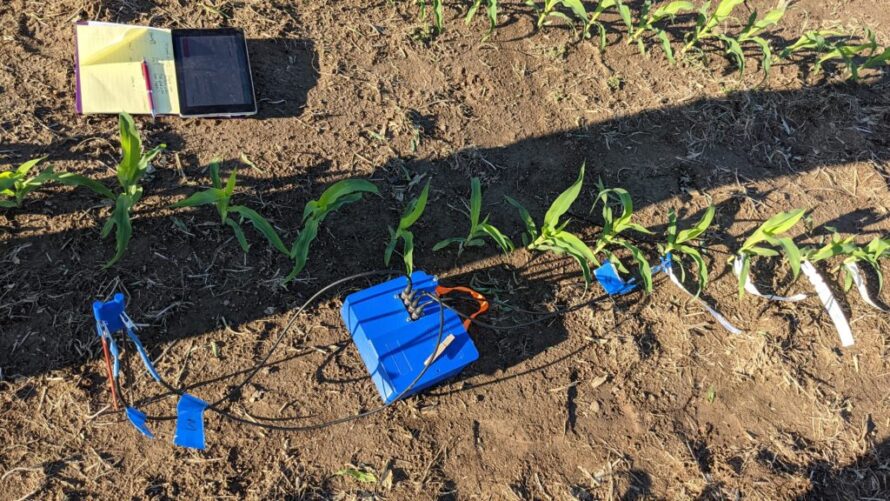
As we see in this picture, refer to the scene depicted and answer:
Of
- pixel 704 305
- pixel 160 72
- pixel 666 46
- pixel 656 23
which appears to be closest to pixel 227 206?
pixel 160 72

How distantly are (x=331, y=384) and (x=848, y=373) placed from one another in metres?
2.06

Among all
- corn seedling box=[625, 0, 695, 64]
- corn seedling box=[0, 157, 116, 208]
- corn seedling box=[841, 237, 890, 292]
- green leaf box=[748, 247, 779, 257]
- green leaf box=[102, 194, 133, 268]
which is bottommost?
corn seedling box=[841, 237, 890, 292]

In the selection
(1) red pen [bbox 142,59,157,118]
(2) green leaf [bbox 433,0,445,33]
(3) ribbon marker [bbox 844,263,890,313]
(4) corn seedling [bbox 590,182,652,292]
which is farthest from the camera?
(2) green leaf [bbox 433,0,445,33]

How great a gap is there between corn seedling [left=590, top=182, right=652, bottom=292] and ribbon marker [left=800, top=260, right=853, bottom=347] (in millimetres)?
743

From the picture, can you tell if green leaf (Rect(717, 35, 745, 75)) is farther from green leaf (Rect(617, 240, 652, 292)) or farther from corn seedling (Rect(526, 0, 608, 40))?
green leaf (Rect(617, 240, 652, 292))

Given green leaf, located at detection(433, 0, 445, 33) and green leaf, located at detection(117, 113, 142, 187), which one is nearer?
green leaf, located at detection(117, 113, 142, 187)

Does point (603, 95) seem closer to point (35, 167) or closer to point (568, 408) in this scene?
point (568, 408)

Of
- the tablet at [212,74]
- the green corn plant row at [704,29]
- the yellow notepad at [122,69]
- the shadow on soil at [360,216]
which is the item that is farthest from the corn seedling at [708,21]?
the yellow notepad at [122,69]

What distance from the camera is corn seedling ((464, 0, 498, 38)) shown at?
2.68 m

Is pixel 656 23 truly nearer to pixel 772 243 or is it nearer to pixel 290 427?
pixel 772 243

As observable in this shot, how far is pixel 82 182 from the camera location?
6.23ft

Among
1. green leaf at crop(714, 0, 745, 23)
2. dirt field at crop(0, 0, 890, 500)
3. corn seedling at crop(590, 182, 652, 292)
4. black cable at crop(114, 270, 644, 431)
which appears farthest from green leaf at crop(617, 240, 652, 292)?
green leaf at crop(714, 0, 745, 23)

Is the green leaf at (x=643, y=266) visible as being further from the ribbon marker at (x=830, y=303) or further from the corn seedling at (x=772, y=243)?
the ribbon marker at (x=830, y=303)

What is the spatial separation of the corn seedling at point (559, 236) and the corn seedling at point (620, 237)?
6 cm
